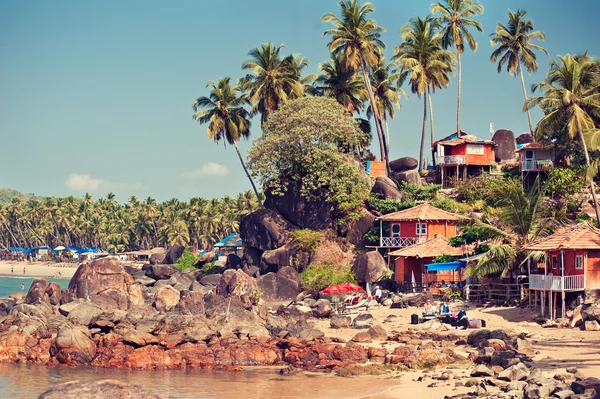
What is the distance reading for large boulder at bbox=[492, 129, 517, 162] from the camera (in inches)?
2419

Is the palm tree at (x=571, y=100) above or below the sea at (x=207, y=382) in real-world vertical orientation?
above

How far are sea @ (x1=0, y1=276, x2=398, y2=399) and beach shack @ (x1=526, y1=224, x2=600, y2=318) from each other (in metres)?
11.6

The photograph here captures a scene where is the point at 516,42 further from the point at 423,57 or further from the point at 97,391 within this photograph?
the point at 97,391

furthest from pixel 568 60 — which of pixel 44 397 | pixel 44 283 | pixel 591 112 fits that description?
pixel 44 397

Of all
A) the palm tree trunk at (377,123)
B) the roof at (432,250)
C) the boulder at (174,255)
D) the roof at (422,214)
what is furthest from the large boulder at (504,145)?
the boulder at (174,255)

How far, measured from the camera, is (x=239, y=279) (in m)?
43.3

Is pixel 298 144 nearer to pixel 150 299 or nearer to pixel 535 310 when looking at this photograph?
pixel 150 299

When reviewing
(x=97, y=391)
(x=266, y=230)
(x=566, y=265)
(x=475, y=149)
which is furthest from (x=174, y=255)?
(x=97, y=391)

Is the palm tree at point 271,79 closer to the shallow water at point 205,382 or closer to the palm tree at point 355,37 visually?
the palm tree at point 355,37

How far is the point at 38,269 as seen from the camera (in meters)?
109

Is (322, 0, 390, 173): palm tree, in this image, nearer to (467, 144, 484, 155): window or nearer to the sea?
(467, 144, 484, 155): window

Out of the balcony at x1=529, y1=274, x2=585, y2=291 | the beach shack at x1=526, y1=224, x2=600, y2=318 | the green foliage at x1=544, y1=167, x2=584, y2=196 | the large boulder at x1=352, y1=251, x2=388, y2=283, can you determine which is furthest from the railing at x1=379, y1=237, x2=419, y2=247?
the balcony at x1=529, y1=274, x2=585, y2=291

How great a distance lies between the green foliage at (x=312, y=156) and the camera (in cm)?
5431

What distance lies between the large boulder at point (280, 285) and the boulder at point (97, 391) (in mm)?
36598
